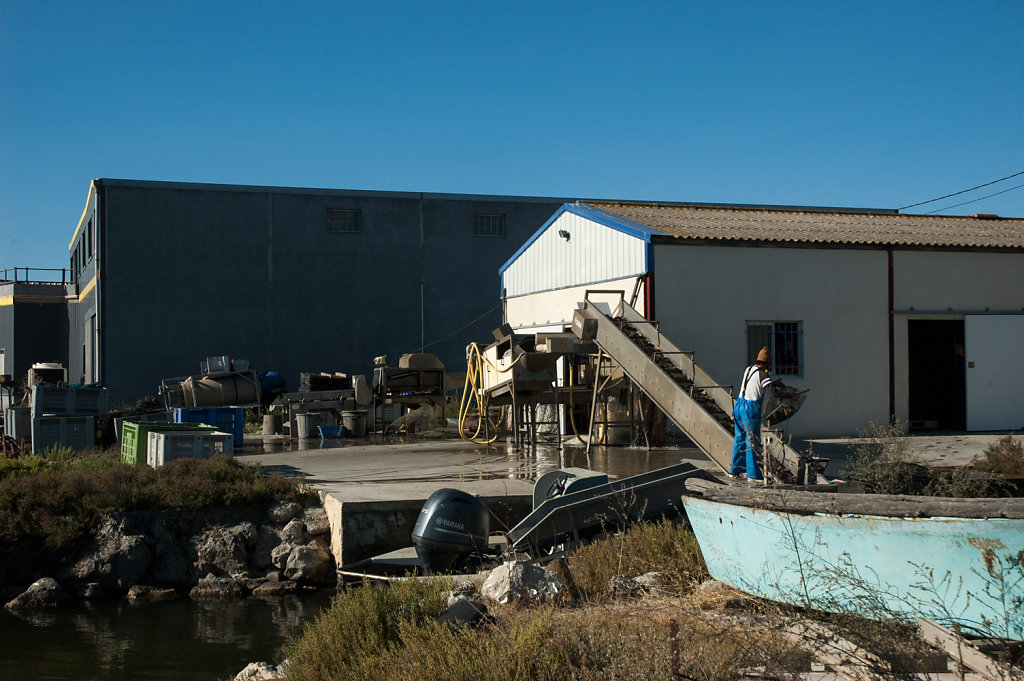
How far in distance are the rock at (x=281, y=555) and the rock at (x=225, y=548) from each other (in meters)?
0.41

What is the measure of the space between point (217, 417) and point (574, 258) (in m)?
8.69

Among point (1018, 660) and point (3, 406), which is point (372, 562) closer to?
point (1018, 660)

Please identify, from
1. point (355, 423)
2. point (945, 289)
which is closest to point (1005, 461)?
point (945, 289)

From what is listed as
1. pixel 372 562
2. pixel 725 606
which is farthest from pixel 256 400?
pixel 725 606

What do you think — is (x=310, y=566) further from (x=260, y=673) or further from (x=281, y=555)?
(x=260, y=673)

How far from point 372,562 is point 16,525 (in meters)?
4.93

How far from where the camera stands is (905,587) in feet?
21.6

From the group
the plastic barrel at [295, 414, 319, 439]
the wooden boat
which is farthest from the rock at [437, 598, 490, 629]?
the plastic barrel at [295, 414, 319, 439]

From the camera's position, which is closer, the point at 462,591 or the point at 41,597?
the point at 462,591

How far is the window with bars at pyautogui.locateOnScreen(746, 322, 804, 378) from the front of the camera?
18562 mm

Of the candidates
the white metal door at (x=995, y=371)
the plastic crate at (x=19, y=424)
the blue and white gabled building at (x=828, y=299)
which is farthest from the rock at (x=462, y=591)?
the white metal door at (x=995, y=371)

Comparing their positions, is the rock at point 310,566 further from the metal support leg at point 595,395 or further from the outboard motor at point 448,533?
the metal support leg at point 595,395

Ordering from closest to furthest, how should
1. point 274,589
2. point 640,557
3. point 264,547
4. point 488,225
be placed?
point 640,557 → point 274,589 → point 264,547 → point 488,225

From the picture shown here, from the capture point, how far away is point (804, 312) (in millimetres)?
18766
